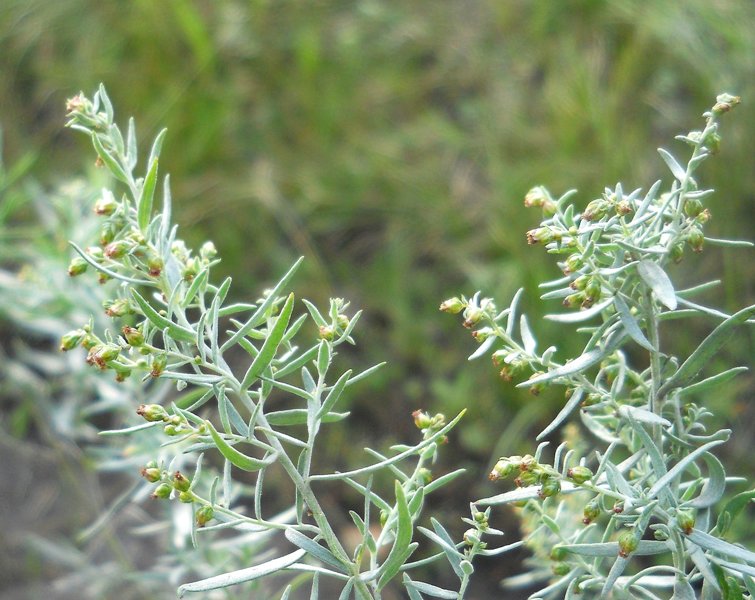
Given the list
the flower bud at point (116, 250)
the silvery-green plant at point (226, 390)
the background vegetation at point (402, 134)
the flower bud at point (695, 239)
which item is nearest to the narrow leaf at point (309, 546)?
the silvery-green plant at point (226, 390)

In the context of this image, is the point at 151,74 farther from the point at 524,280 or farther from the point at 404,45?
the point at 524,280

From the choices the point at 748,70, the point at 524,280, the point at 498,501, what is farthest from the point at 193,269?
the point at 748,70

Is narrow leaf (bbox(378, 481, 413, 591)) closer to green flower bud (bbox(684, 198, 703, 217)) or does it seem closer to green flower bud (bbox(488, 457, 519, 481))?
green flower bud (bbox(488, 457, 519, 481))

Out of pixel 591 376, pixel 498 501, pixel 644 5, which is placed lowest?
pixel 591 376

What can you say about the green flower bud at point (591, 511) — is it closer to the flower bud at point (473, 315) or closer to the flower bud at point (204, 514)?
the flower bud at point (473, 315)

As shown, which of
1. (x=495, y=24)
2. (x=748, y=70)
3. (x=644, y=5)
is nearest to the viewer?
(x=748, y=70)

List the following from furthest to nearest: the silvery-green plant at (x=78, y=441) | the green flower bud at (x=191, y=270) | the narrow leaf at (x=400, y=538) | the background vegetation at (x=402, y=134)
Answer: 1. the background vegetation at (x=402, y=134)
2. the silvery-green plant at (x=78, y=441)
3. the green flower bud at (x=191, y=270)
4. the narrow leaf at (x=400, y=538)
